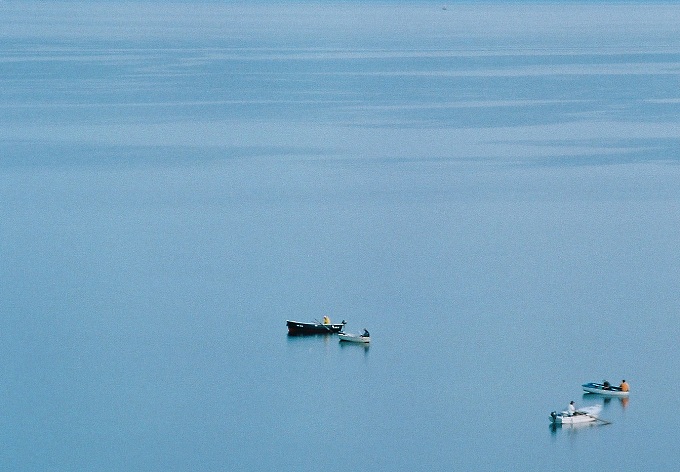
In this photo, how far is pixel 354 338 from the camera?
128 feet

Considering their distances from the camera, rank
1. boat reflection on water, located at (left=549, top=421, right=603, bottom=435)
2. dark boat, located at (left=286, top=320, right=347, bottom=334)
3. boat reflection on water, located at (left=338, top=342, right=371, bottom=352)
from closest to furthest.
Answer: boat reflection on water, located at (left=549, top=421, right=603, bottom=435)
boat reflection on water, located at (left=338, top=342, right=371, bottom=352)
dark boat, located at (left=286, top=320, right=347, bottom=334)

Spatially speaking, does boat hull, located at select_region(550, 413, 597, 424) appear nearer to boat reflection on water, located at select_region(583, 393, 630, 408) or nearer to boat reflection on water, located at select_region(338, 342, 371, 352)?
boat reflection on water, located at select_region(583, 393, 630, 408)

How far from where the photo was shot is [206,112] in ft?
275

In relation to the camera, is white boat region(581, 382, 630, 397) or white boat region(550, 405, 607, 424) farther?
white boat region(581, 382, 630, 397)

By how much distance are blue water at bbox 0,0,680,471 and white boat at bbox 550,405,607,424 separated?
1.51ft

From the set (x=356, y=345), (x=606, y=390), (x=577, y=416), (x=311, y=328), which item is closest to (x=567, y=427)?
(x=577, y=416)

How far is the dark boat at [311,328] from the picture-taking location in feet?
130

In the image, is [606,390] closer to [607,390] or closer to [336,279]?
[607,390]

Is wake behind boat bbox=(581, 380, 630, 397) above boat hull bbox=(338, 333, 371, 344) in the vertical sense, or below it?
below

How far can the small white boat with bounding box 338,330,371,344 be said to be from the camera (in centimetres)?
3872

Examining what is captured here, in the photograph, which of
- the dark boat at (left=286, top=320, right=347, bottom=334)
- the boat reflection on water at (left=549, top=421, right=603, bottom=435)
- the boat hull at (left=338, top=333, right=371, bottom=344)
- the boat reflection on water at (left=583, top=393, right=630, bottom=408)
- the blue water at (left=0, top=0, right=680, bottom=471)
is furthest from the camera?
the dark boat at (left=286, top=320, right=347, bottom=334)

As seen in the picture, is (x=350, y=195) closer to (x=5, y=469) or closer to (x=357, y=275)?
(x=357, y=275)

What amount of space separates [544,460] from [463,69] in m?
83.7

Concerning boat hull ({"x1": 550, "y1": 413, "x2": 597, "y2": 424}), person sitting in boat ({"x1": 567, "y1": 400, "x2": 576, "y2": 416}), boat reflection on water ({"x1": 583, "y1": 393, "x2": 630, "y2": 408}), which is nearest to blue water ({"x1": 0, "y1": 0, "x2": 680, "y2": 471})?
boat reflection on water ({"x1": 583, "y1": 393, "x2": 630, "y2": 408})
